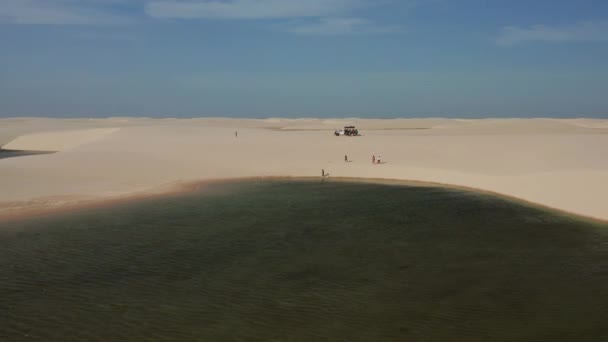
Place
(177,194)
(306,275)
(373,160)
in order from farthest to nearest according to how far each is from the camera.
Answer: (373,160) → (177,194) → (306,275)

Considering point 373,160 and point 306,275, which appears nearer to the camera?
point 306,275

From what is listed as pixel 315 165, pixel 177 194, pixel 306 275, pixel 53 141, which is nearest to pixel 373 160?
pixel 315 165

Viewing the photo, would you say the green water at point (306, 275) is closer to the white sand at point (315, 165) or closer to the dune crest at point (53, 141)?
the white sand at point (315, 165)

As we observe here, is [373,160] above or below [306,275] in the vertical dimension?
above

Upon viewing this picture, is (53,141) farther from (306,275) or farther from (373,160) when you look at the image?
(306,275)

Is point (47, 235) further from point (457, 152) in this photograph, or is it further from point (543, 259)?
point (457, 152)

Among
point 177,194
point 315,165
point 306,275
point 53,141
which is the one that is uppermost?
point 53,141

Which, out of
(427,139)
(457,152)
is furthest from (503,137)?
(457,152)

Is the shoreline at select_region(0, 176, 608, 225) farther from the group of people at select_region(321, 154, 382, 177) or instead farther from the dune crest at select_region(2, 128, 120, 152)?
the dune crest at select_region(2, 128, 120, 152)
